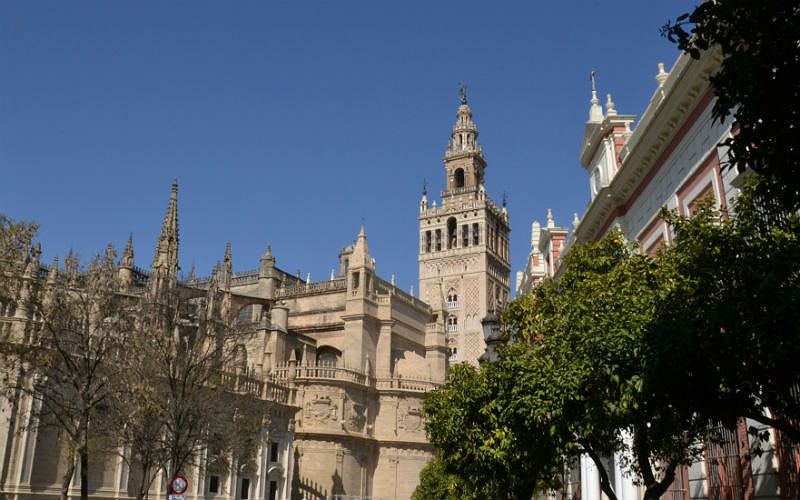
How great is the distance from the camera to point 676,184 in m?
19.7

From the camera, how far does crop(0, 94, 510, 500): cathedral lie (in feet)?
85.8

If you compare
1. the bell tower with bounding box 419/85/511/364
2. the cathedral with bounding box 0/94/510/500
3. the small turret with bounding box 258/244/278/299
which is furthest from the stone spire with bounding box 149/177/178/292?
the bell tower with bounding box 419/85/511/364

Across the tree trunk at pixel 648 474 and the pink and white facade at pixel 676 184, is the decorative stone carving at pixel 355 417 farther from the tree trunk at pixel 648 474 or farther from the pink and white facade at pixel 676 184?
the tree trunk at pixel 648 474

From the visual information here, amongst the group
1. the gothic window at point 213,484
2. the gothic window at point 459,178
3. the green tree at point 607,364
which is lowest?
the gothic window at point 213,484

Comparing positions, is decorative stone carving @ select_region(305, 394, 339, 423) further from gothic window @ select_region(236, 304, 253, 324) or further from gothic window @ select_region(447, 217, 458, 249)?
gothic window @ select_region(447, 217, 458, 249)

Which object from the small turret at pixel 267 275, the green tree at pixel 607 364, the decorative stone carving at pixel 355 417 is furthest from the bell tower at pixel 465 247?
the green tree at pixel 607 364

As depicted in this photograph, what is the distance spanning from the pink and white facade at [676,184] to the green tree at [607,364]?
1.67 m

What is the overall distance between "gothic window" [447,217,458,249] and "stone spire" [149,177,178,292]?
124 ft

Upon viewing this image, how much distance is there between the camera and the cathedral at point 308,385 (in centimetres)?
2614

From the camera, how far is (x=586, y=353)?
11945mm

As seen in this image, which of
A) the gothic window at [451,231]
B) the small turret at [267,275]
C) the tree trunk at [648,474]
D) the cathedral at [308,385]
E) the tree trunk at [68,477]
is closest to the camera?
the tree trunk at [648,474]

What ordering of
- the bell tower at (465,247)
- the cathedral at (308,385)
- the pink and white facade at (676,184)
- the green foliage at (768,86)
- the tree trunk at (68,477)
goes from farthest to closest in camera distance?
1. the bell tower at (465,247)
2. the cathedral at (308,385)
3. the tree trunk at (68,477)
4. the pink and white facade at (676,184)
5. the green foliage at (768,86)

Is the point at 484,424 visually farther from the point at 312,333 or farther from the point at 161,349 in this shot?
the point at 312,333

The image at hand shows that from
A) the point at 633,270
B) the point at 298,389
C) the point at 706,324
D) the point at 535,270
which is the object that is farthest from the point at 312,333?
the point at 706,324
